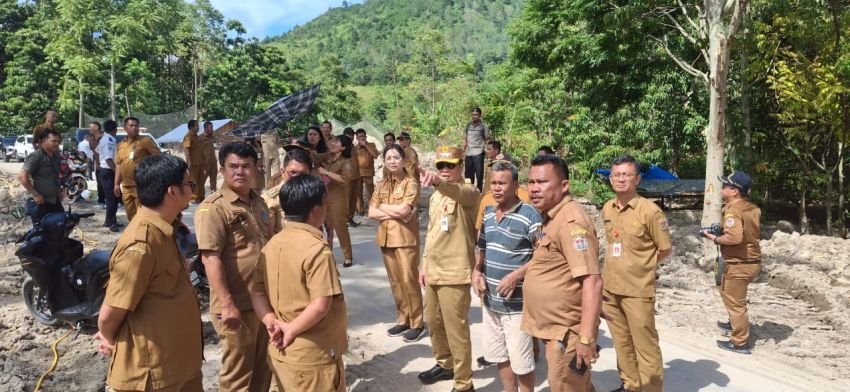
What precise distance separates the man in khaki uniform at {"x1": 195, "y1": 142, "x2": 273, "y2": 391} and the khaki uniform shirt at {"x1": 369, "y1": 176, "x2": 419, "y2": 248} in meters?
1.56

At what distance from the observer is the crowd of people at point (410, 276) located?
2.39 m

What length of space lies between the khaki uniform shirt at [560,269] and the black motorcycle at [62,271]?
12.6 feet

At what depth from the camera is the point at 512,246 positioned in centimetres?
337

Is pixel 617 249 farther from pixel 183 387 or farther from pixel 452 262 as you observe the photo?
pixel 183 387

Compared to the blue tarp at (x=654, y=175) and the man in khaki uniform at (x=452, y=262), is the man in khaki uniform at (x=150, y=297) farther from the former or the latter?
the blue tarp at (x=654, y=175)

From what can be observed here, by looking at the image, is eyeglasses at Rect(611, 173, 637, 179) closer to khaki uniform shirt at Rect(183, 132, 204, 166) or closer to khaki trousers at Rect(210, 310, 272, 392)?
khaki trousers at Rect(210, 310, 272, 392)

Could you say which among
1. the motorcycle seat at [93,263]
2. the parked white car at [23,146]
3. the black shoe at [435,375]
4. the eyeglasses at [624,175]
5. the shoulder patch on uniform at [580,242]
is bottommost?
the black shoe at [435,375]

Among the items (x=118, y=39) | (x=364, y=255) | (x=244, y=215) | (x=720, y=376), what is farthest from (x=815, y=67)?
(x=118, y=39)

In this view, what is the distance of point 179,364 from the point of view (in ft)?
8.09

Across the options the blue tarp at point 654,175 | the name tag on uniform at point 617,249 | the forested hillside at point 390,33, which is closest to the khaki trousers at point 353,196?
the blue tarp at point 654,175

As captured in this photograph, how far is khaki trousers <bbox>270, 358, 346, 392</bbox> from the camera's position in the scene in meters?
2.49

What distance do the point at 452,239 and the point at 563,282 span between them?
3.82 feet

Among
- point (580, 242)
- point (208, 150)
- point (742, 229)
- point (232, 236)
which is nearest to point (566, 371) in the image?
point (580, 242)

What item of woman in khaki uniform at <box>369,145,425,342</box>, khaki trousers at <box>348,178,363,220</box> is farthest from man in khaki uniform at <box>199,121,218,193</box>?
woman in khaki uniform at <box>369,145,425,342</box>
